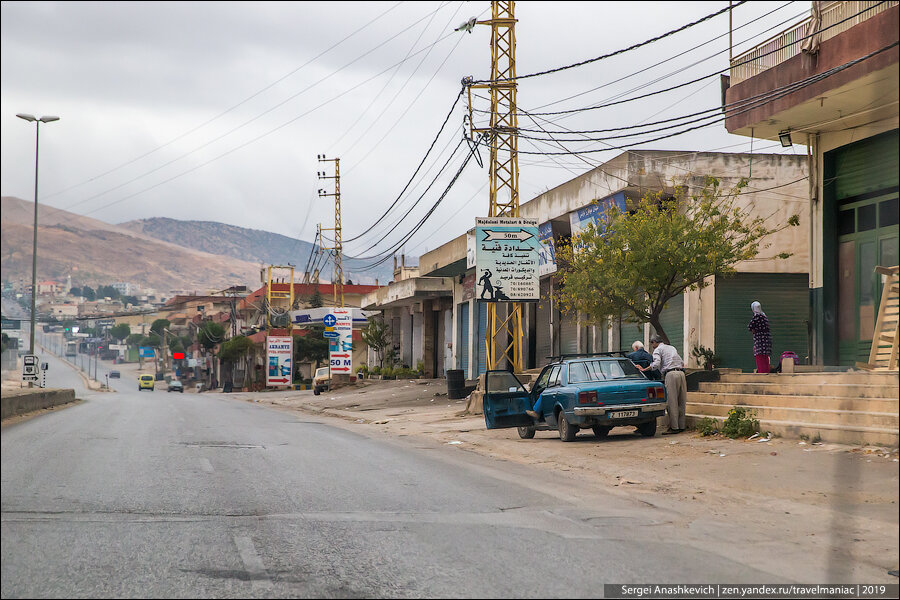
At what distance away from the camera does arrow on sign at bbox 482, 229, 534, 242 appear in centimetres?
2356

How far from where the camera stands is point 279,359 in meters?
71.1

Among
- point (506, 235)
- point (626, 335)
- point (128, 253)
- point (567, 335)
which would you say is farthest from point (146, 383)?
point (128, 253)

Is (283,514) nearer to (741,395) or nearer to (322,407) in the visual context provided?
(741,395)

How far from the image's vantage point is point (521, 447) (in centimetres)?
1697

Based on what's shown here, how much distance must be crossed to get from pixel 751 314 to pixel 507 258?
789 cm

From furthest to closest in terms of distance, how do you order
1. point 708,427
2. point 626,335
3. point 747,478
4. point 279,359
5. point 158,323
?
point 279,359, point 626,335, point 708,427, point 747,478, point 158,323

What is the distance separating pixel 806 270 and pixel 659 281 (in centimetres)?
821

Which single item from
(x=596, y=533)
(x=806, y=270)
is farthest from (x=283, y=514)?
(x=806, y=270)

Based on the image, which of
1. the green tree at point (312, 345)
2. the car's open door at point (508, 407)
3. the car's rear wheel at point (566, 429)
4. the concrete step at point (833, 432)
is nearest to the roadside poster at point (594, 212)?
the car's open door at point (508, 407)

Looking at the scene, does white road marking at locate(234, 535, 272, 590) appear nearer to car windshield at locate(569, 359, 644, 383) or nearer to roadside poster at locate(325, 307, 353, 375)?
car windshield at locate(569, 359, 644, 383)

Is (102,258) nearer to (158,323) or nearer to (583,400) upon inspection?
(158,323)

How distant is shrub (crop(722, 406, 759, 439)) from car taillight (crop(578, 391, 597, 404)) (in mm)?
2244

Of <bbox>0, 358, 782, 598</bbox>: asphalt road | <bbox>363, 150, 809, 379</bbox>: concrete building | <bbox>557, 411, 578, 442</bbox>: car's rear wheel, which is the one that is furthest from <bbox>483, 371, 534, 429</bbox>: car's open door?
<bbox>363, 150, 809, 379</bbox>: concrete building

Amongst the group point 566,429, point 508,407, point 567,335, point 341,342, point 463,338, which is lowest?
point 566,429
